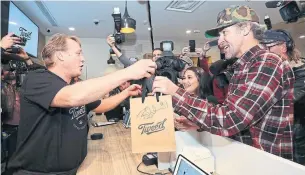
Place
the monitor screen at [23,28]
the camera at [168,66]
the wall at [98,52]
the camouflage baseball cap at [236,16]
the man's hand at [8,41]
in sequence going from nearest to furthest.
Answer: the camera at [168,66] < the camouflage baseball cap at [236,16] < the man's hand at [8,41] < the monitor screen at [23,28] < the wall at [98,52]

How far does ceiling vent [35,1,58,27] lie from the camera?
382cm

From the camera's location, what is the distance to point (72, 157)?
117 centimetres

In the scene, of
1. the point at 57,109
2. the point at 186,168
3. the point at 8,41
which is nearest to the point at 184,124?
the point at 186,168

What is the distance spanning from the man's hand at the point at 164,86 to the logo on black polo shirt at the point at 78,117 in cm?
55

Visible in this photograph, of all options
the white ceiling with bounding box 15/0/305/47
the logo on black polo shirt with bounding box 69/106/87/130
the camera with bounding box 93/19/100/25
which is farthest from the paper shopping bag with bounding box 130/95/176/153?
the camera with bounding box 93/19/100/25

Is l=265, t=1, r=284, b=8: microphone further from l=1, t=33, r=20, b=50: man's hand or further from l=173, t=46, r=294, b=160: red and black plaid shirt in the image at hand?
l=1, t=33, r=20, b=50: man's hand

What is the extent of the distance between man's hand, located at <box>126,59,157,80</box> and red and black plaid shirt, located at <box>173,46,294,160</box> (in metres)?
0.16

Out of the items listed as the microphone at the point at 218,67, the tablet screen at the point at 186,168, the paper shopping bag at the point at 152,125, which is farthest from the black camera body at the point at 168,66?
the microphone at the point at 218,67

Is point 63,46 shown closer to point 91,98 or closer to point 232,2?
point 91,98

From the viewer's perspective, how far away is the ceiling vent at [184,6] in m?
3.87

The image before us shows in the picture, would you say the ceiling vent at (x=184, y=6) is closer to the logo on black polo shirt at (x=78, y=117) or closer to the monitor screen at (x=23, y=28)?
the monitor screen at (x=23, y=28)

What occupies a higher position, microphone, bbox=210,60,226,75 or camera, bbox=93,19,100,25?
camera, bbox=93,19,100,25

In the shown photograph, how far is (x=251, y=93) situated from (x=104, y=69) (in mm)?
6004

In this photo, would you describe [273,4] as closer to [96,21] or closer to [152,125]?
[152,125]
